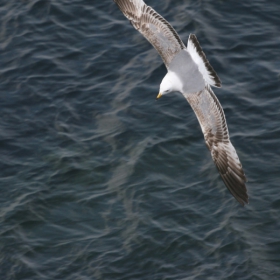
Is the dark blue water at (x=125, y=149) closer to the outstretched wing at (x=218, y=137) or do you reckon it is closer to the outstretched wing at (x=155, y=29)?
the outstretched wing at (x=218, y=137)

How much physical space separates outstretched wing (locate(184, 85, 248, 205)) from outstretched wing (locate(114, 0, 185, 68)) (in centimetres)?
100

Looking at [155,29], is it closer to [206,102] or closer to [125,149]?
[206,102]

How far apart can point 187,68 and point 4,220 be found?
4529 millimetres

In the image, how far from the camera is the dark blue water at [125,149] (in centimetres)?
1471

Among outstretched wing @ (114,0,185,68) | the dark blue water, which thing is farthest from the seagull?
the dark blue water

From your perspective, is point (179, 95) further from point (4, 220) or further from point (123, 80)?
point (4, 220)

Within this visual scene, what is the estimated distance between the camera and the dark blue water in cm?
1471

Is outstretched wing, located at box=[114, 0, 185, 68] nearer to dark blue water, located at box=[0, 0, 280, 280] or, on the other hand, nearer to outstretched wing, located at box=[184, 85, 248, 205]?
outstretched wing, located at box=[184, 85, 248, 205]

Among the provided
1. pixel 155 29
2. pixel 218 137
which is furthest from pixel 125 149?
pixel 218 137

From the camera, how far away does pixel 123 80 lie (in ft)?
59.6

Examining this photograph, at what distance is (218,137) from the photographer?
14.1 meters

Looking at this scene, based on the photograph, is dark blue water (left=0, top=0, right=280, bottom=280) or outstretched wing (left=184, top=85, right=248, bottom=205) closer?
outstretched wing (left=184, top=85, right=248, bottom=205)

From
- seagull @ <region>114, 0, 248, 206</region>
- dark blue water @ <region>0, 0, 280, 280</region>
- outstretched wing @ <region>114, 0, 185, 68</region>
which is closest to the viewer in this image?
seagull @ <region>114, 0, 248, 206</region>

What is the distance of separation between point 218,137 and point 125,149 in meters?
3.11
